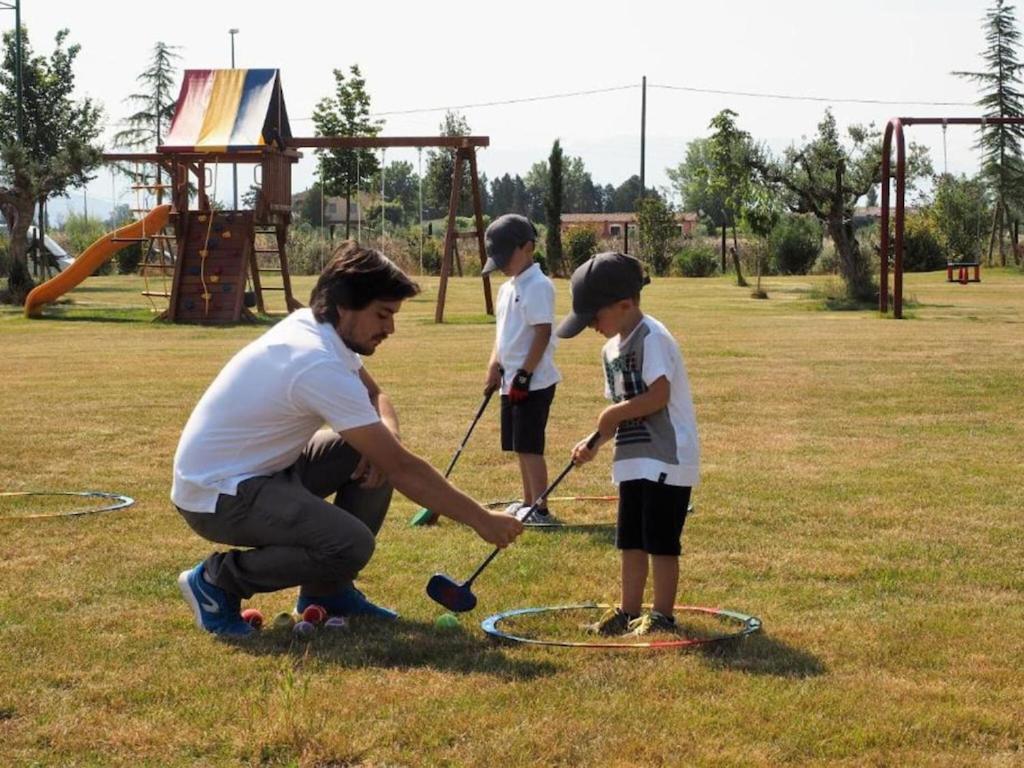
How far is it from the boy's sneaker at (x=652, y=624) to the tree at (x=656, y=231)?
1780 inches

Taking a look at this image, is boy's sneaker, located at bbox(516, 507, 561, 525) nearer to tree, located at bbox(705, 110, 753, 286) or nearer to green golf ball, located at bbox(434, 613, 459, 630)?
green golf ball, located at bbox(434, 613, 459, 630)

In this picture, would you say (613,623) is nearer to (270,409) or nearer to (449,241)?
(270,409)

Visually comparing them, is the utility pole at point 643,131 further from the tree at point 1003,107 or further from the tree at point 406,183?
the tree at point 406,183

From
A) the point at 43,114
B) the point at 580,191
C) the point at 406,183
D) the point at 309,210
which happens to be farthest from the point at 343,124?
the point at 580,191

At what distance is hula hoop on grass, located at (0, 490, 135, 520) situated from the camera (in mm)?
7926

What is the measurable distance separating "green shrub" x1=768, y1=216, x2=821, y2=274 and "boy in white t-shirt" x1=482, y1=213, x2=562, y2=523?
42526 millimetres

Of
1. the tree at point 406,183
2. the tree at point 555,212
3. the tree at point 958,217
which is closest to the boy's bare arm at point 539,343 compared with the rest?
the tree at point 958,217

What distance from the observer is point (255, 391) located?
536 centimetres

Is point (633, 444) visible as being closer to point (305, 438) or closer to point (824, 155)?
point (305, 438)

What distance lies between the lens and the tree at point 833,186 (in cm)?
3041

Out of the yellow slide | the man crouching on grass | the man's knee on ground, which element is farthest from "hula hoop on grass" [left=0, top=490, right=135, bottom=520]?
the yellow slide

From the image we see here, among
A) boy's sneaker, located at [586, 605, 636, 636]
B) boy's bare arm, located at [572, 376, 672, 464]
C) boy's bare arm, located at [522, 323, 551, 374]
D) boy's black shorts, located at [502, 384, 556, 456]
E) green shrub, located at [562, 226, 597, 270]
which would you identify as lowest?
boy's sneaker, located at [586, 605, 636, 636]

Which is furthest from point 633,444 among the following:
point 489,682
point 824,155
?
point 824,155

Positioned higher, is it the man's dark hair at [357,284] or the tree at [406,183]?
the tree at [406,183]
